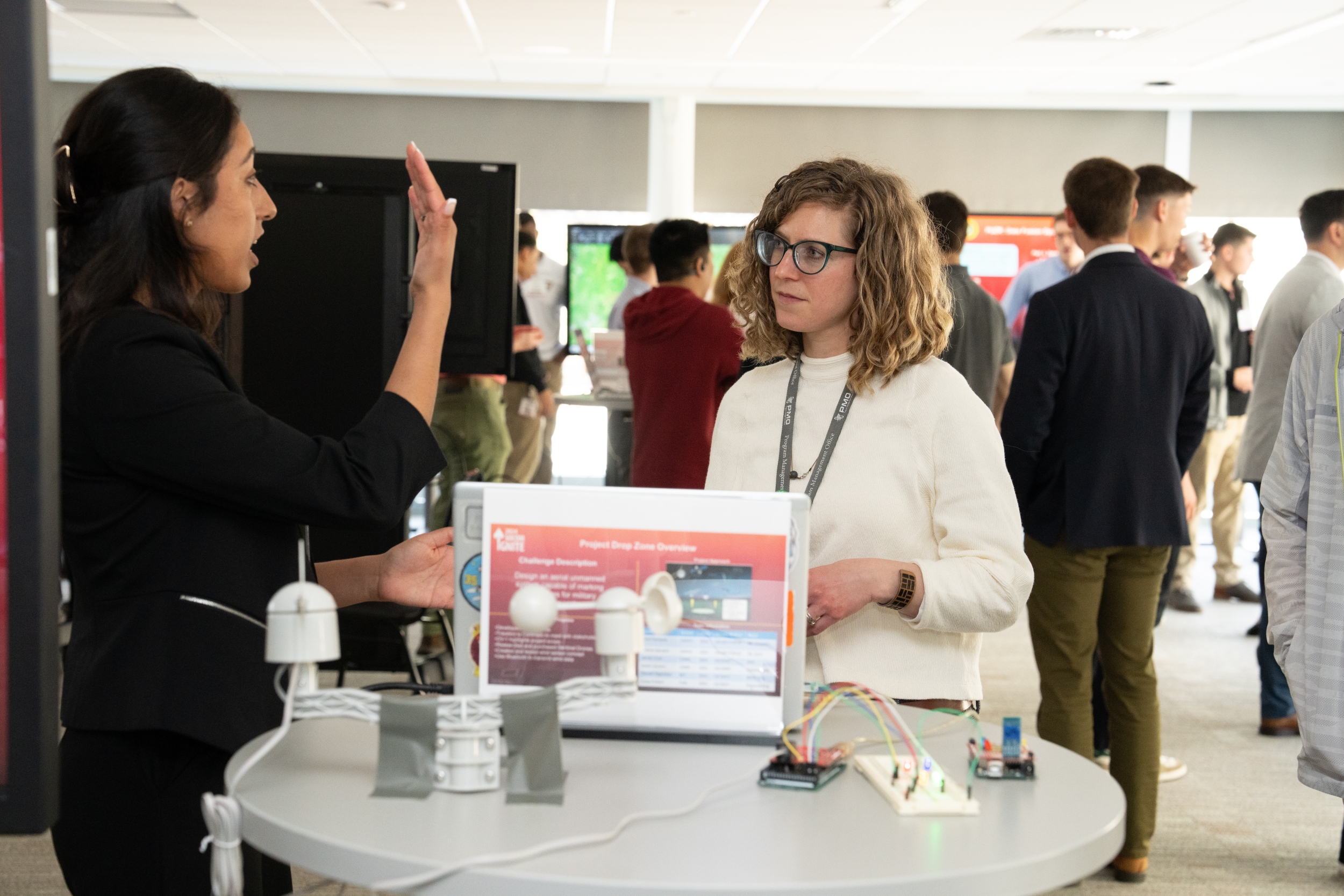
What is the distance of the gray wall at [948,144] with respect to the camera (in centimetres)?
922

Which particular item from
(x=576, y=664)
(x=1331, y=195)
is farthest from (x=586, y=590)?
(x=1331, y=195)

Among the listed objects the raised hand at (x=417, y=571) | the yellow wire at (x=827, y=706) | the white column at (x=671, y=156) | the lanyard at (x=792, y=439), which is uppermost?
the white column at (x=671, y=156)

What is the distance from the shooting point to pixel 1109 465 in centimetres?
288

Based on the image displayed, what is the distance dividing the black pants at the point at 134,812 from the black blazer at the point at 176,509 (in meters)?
0.05

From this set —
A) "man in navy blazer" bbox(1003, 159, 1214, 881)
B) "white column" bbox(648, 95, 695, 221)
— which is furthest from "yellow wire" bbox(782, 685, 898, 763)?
"white column" bbox(648, 95, 695, 221)

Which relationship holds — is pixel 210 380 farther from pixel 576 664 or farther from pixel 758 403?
pixel 758 403

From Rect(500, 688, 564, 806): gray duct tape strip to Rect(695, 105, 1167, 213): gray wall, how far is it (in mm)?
8421

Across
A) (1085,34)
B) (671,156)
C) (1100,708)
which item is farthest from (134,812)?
(671,156)

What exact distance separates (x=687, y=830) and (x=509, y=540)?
35 centimetres

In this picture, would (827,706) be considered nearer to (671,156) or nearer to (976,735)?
(976,735)

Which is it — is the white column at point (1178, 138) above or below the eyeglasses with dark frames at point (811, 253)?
Result: above

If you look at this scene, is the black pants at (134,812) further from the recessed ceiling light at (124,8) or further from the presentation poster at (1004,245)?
the presentation poster at (1004,245)

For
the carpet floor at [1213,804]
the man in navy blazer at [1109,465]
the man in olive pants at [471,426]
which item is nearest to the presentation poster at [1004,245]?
the carpet floor at [1213,804]

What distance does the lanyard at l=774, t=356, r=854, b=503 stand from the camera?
179 centimetres
